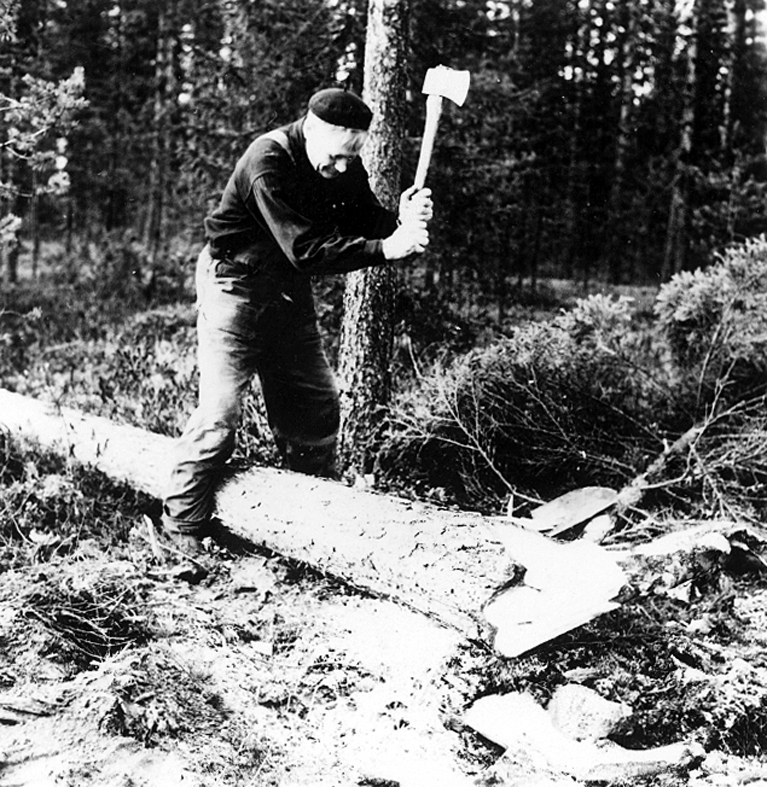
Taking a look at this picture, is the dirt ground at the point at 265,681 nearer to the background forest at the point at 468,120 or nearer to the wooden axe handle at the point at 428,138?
the wooden axe handle at the point at 428,138

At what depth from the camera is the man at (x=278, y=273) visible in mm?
3896

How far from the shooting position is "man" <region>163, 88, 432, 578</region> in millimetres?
3896

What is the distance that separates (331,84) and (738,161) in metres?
10.5

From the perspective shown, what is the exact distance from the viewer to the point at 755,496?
18.2 feet

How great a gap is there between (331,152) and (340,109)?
0.22m

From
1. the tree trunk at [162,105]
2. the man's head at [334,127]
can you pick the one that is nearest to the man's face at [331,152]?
the man's head at [334,127]

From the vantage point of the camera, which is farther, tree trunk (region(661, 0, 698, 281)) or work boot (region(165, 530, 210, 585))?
tree trunk (region(661, 0, 698, 281))

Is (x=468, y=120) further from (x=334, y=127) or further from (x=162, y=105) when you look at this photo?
(x=162, y=105)

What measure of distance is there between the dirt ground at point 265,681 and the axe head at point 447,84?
2.48 meters

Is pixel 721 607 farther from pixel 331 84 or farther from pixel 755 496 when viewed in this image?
pixel 331 84

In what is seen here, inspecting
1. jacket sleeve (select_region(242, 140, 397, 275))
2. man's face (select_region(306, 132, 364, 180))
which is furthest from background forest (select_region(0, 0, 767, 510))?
man's face (select_region(306, 132, 364, 180))

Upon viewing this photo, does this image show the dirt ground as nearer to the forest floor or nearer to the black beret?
the forest floor

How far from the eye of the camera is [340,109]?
3.92 metres

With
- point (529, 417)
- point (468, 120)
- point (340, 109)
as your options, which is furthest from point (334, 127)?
point (468, 120)
